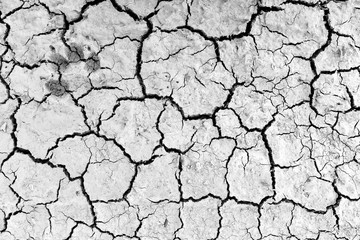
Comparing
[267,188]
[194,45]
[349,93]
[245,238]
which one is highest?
[194,45]

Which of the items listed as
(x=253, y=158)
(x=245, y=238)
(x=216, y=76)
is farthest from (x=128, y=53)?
(x=245, y=238)

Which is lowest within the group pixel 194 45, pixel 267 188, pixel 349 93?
pixel 267 188

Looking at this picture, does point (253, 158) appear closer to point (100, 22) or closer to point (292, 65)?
point (292, 65)

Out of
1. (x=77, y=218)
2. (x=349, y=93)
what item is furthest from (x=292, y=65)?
(x=77, y=218)

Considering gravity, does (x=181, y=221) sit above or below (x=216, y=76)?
below

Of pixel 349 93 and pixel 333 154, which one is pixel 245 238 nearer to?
pixel 333 154

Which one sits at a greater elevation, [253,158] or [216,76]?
[216,76]
